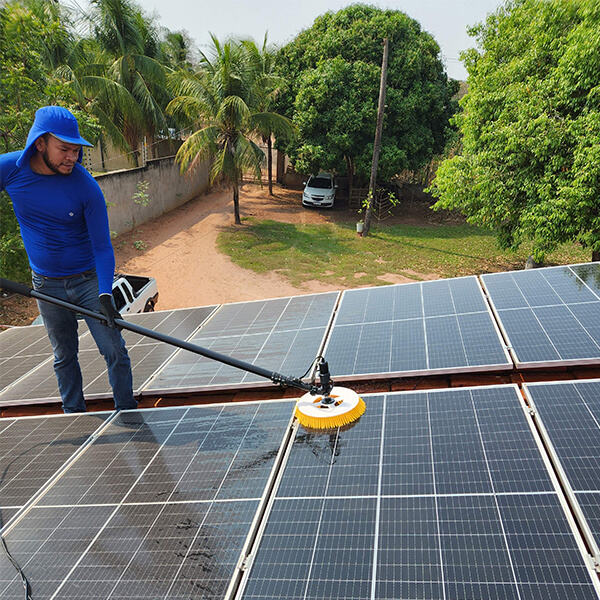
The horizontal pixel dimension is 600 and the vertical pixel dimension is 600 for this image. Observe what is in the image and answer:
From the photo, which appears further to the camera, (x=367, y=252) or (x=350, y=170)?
(x=350, y=170)

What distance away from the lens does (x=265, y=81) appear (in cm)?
2550

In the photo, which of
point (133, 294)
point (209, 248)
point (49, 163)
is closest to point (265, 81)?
point (209, 248)

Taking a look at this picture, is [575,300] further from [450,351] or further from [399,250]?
[399,250]

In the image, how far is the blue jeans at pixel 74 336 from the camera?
4211 millimetres

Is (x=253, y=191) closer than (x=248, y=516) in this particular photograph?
No

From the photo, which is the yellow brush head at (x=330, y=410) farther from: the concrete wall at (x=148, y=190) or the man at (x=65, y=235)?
the concrete wall at (x=148, y=190)

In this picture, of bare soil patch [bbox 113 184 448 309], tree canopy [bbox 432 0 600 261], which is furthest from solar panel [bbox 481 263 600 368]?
bare soil patch [bbox 113 184 448 309]

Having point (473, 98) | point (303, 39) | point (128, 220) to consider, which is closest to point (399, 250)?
point (473, 98)

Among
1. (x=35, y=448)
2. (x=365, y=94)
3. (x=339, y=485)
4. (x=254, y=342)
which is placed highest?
(x=365, y=94)

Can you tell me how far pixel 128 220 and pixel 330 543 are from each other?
74.5 ft

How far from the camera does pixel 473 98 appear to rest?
14852mm

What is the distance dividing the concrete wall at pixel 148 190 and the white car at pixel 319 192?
7.92 metres

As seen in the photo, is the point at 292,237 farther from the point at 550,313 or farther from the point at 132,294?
the point at 550,313

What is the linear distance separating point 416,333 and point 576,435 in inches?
79.4
